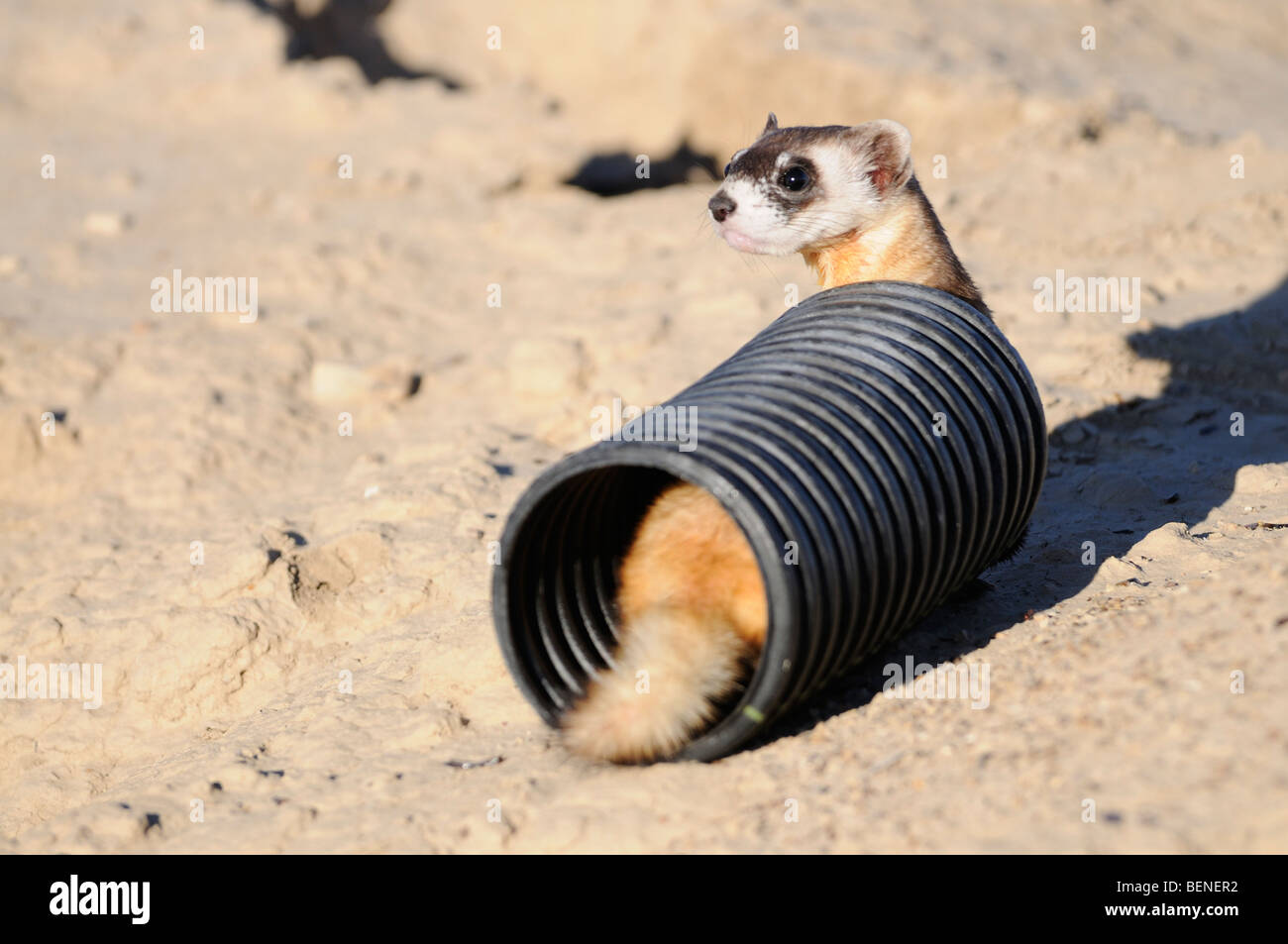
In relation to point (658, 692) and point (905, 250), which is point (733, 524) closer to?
point (658, 692)

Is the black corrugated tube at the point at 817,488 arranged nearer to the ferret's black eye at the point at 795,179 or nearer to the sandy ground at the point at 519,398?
the sandy ground at the point at 519,398

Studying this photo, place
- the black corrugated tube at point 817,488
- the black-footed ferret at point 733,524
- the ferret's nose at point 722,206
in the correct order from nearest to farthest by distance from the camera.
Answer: the black corrugated tube at point 817,488
the black-footed ferret at point 733,524
the ferret's nose at point 722,206

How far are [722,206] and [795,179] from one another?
28 cm

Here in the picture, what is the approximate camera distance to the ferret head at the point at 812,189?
436cm

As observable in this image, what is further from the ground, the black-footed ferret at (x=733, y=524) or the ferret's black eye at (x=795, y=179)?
the ferret's black eye at (x=795, y=179)

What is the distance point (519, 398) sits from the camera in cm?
649

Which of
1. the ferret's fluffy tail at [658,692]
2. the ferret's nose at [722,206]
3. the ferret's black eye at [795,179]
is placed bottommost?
the ferret's fluffy tail at [658,692]

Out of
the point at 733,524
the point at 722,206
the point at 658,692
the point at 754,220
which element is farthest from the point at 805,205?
the point at 658,692

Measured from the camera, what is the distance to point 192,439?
6.21 metres

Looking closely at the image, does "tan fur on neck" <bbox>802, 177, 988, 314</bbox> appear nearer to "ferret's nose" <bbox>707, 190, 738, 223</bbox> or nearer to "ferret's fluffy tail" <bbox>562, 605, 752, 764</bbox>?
"ferret's nose" <bbox>707, 190, 738, 223</bbox>

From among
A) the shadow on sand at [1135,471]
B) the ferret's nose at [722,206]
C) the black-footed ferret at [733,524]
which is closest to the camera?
the black-footed ferret at [733,524]

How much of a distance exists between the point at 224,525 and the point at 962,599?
3227mm

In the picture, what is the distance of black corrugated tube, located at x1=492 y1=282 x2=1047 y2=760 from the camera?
10.3 ft

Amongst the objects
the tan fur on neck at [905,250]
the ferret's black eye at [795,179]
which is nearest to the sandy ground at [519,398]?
the tan fur on neck at [905,250]
